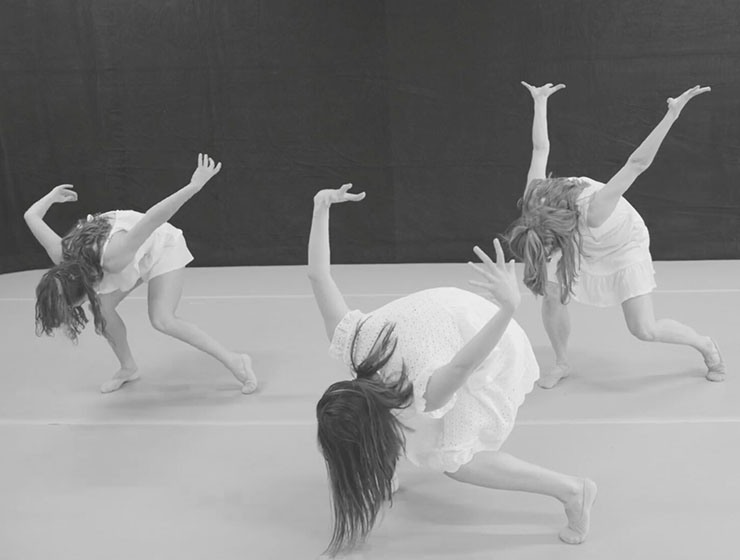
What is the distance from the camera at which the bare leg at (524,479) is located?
1.91m

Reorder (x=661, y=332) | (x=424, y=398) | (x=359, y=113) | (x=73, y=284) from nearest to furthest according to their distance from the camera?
(x=424, y=398) < (x=73, y=284) < (x=661, y=332) < (x=359, y=113)

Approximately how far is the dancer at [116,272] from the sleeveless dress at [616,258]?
1.34 metres

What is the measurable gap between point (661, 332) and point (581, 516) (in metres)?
1.09

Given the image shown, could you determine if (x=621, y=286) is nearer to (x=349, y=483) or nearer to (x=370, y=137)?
(x=349, y=483)

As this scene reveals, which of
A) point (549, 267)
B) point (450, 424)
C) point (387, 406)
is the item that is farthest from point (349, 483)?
point (549, 267)

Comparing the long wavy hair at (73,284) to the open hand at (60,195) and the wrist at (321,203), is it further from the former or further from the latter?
the wrist at (321,203)

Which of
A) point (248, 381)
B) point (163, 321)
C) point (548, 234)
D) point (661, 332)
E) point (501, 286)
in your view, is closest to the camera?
point (501, 286)

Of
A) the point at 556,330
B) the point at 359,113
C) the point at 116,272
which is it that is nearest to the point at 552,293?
the point at 556,330

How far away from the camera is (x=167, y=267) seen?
300 cm

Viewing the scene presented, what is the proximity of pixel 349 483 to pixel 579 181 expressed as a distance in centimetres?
157

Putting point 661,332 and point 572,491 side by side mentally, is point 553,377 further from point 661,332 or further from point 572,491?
point 572,491

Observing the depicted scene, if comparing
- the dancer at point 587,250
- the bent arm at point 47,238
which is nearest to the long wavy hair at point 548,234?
the dancer at point 587,250

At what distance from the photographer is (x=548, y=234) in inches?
103

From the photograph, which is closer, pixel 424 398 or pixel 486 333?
pixel 486 333
